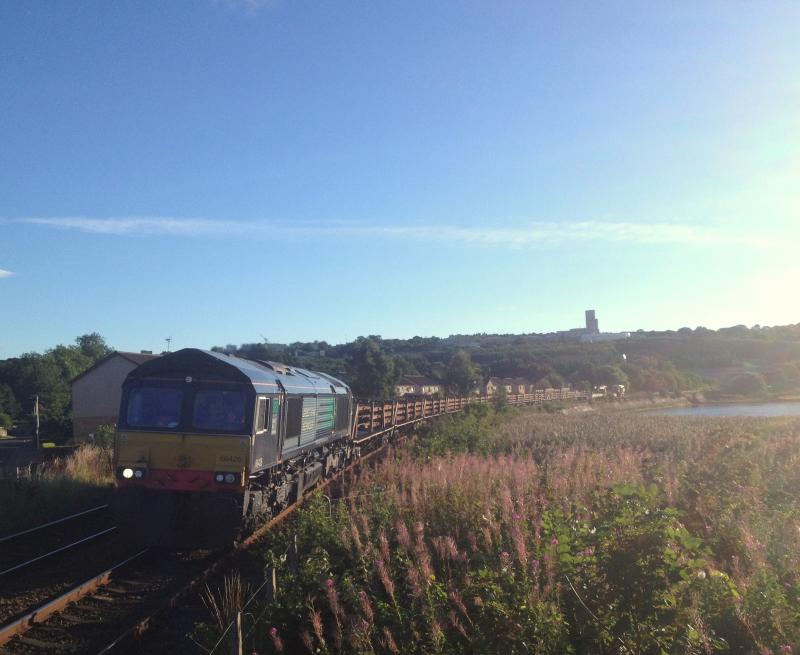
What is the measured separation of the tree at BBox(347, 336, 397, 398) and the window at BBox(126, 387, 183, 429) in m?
37.3

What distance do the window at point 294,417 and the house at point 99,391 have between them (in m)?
26.8

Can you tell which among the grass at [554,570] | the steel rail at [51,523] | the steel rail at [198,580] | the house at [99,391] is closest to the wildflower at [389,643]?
the grass at [554,570]

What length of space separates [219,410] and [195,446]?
0.67m

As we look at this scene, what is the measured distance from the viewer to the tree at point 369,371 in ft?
160

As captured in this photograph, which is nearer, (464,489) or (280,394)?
(464,489)

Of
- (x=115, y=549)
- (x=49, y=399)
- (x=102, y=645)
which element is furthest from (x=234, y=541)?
(x=49, y=399)

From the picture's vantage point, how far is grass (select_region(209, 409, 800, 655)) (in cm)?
452

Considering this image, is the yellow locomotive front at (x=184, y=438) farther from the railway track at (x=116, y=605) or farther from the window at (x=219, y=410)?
the railway track at (x=116, y=605)

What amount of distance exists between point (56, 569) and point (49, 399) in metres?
52.2

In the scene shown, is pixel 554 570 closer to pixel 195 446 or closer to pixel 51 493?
pixel 195 446

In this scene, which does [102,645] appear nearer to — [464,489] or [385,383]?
[464,489]

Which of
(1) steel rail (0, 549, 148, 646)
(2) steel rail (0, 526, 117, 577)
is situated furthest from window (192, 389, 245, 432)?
(2) steel rail (0, 526, 117, 577)

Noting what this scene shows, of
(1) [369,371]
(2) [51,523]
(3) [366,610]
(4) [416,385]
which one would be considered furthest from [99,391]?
(3) [366,610]

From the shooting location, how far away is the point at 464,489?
8.91m
